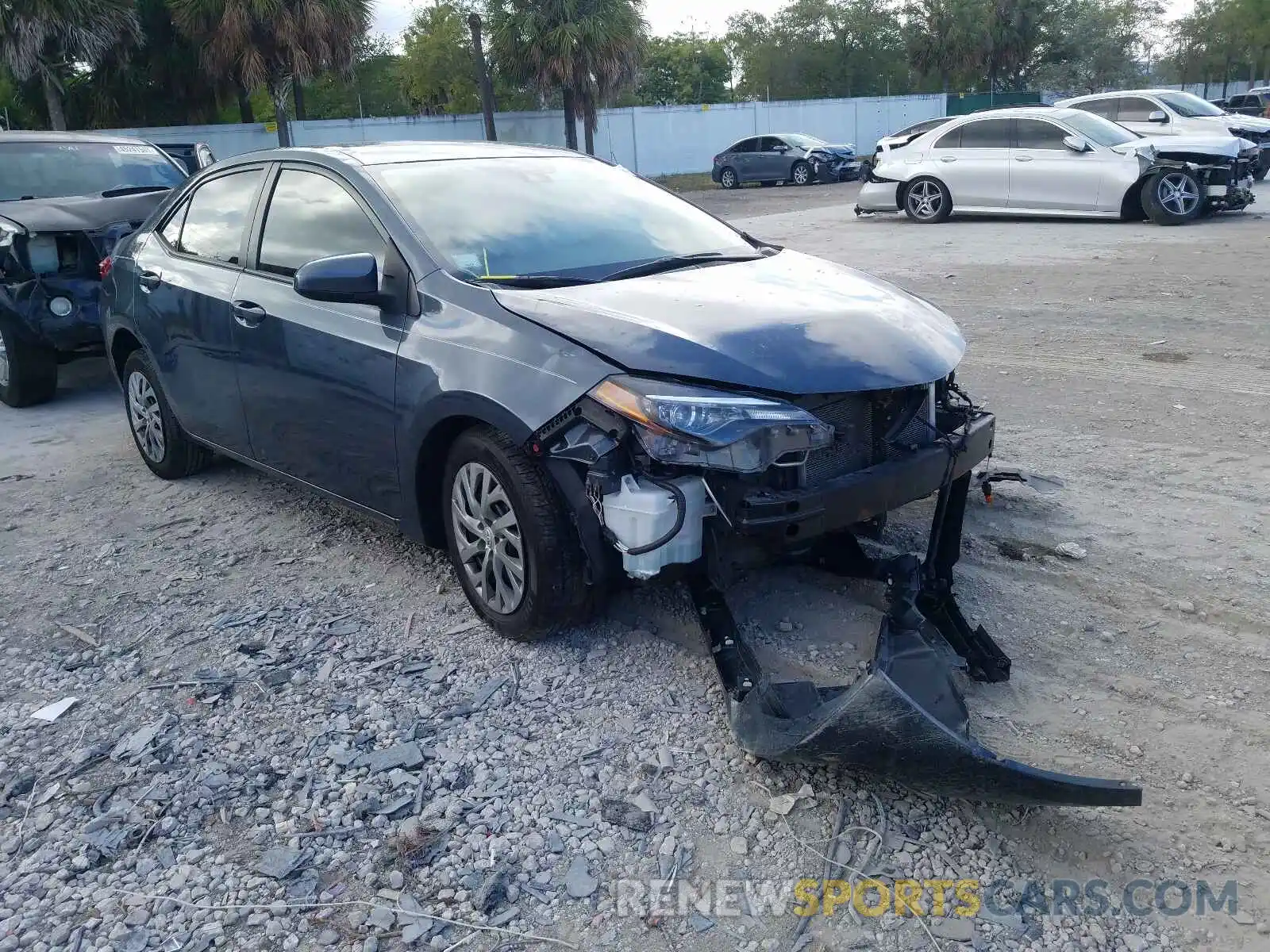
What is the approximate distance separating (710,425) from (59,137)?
7.69 metres

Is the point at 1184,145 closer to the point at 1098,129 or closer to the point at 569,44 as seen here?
the point at 1098,129

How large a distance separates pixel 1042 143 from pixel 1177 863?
14.6 m

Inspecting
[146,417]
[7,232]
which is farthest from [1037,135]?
[146,417]

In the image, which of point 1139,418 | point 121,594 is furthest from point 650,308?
point 1139,418

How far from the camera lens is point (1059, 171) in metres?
15.4

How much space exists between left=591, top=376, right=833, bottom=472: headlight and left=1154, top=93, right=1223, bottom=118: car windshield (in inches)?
699

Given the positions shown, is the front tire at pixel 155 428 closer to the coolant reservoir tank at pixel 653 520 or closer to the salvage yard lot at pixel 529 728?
the salvage yard lot at pixel 529 728

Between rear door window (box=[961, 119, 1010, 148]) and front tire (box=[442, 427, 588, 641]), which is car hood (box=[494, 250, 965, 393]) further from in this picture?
rear door window (box=[961, 119, 1010, 148])

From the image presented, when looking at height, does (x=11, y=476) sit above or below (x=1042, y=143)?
below

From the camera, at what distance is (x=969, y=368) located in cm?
748

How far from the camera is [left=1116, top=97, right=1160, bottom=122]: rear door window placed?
18.3 metres

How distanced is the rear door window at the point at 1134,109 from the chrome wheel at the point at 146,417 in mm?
17171

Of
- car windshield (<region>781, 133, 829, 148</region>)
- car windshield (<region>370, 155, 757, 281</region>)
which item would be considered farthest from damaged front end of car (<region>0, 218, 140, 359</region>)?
car windshield (<region>781, 133, 829, 148</region>)

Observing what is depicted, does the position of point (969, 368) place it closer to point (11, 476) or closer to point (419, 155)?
point (419, 155)
